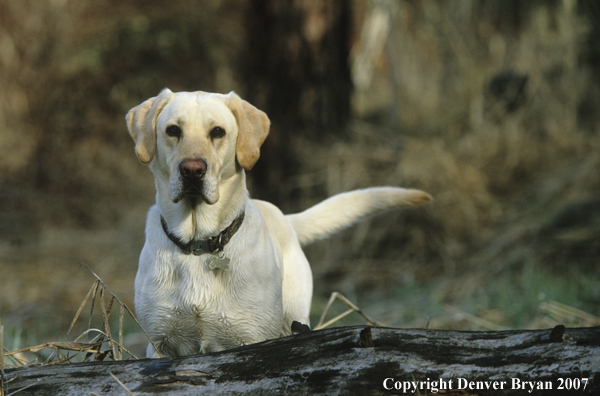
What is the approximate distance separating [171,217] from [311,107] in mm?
3399

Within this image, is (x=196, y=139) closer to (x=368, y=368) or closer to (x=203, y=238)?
(x=203, y=238)

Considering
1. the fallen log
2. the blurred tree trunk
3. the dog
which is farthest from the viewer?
the blurred tree trunk

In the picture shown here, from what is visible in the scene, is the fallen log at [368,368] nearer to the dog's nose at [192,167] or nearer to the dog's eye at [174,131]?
the dog's nose at [192,167]

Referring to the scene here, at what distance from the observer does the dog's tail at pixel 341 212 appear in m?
2.83

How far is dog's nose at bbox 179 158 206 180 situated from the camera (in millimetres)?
2013

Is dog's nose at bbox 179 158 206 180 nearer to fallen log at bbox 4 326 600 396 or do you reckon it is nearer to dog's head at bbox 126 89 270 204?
dog's head at bbox 126 89 270 204

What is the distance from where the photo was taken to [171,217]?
2250 millimetres

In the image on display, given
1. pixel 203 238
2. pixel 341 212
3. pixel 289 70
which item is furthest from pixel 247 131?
pixel 289 70

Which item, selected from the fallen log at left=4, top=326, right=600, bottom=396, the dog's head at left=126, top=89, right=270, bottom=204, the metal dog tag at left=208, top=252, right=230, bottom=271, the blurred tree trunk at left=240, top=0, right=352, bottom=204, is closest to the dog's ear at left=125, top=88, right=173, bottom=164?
the dog's head at left=126, top=89, right=270, bottom=204

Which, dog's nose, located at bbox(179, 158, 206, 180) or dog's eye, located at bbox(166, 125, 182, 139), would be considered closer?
dog's nose, located at bbox(179, 158, 206, 180)

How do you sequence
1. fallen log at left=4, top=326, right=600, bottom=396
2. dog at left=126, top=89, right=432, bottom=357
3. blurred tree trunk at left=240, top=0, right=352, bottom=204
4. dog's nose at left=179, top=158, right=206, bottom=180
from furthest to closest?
blurred tree trunk at left=240, top=0, right=352, bottom=204
dog at left=126, top=89, right=432, bottom=357
dog's nose at left=179, top=158, right=206, bottom=180
fallen log at left=4, top=326, right=600, bottom=396

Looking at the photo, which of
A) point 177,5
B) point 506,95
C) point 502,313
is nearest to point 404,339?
point 502,313

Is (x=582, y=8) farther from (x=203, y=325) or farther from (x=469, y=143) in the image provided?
(x=203, y=325)

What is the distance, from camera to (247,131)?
230 centimetres
